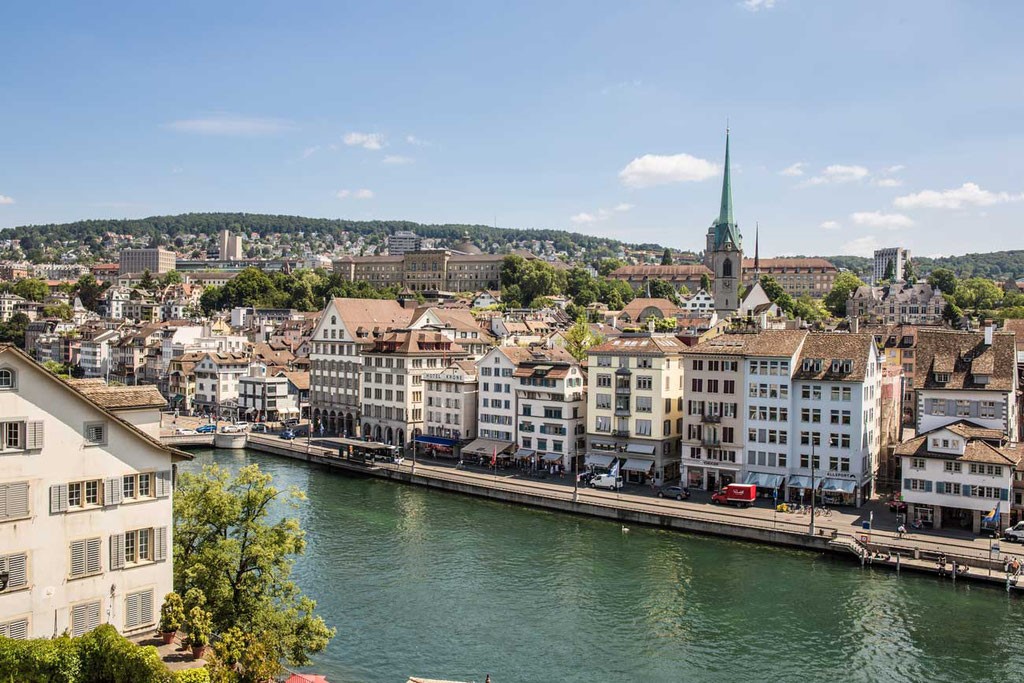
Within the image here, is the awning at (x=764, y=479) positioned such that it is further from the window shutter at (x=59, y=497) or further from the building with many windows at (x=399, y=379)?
the window shutter at (x=59, y=497)

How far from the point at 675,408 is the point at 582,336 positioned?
44.2 metres

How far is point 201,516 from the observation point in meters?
29.0

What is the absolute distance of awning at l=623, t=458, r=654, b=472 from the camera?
65.7m

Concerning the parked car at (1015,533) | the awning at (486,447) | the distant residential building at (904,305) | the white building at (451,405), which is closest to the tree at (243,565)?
the parked car at (1015,533)

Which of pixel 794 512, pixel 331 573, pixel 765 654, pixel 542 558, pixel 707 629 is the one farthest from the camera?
pixel 794 512

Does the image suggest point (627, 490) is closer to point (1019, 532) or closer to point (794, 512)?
point (794, 512)

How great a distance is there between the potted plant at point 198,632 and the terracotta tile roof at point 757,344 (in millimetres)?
44508

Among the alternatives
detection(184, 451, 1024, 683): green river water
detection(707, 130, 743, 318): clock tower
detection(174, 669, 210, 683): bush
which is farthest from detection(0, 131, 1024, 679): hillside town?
detection(707, 130, 743, 318): clock tower

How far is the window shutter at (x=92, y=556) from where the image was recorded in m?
23.9

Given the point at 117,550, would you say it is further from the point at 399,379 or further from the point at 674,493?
the point at 399,379

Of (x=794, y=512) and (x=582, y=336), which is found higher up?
(x=582, y=336)

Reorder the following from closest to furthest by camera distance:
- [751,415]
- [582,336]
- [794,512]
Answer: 1. [794,512]
2. [751,415]
3. [582,336]

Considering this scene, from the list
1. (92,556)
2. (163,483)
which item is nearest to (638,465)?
(163,483)

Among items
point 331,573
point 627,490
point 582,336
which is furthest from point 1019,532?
point 582,336
